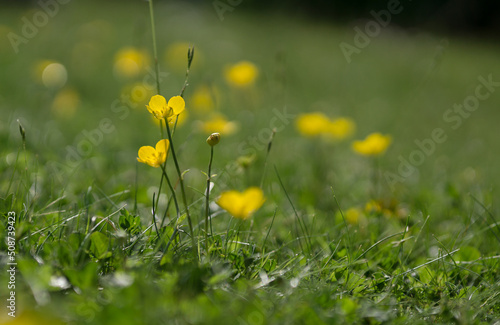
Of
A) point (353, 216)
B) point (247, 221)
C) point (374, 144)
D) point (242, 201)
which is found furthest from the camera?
point (374, 144)

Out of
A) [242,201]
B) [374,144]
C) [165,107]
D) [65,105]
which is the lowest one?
[65,105]

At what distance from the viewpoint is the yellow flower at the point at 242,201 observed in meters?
1.23

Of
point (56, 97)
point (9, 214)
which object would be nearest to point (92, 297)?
point (9, 214)

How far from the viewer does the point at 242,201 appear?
4.08 ft

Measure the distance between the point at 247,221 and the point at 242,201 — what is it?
535 millimetres

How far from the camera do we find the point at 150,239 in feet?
4.59

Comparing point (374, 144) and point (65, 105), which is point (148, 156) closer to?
point (374, 144)

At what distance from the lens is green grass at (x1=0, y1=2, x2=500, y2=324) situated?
3.67 ft

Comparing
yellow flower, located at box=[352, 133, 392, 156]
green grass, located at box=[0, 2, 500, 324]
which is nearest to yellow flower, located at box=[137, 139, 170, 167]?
green grass, located at box=[0, 2, 500, 324]

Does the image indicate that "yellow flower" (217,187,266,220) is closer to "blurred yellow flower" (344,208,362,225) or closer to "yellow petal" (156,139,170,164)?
"yellow petal" (156,139,170,164)

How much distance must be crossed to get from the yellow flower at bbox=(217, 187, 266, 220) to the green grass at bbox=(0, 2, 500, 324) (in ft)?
0.53

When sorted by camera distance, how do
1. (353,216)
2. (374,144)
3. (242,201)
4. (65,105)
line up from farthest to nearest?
(65,105) → (374,144) → (353,216) → (242,201)

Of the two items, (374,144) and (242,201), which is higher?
(242,201)

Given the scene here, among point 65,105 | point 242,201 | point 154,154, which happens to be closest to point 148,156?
point 154,154
